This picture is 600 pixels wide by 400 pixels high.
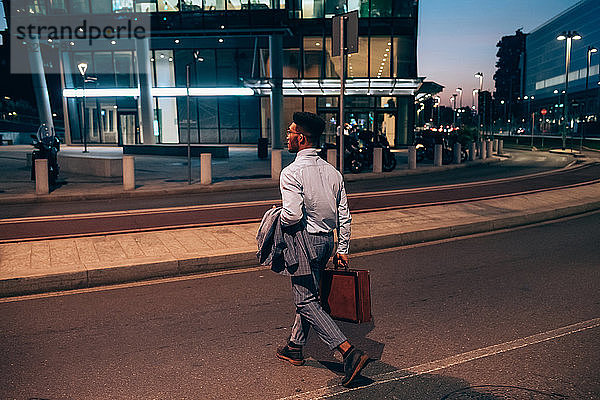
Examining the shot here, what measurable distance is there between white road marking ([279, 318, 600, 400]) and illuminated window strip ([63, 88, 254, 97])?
124 ft

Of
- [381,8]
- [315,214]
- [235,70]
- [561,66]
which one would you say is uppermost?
[561,66]

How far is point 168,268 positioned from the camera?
6.62 m

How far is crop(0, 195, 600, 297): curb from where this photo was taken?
19.7 ft

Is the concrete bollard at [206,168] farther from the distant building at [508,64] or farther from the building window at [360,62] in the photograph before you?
the distant building at [508,64]

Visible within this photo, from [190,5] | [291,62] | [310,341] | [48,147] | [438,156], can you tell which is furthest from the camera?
[291,62]

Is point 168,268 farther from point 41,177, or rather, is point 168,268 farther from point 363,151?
point 363,151

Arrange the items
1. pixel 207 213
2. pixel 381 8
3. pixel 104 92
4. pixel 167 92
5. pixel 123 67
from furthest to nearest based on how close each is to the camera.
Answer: pixel 123 67, pixel 104 92, pixel 167 92, pixel 381 8, pixel 207 213

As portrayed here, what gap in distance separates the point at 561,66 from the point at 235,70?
97129 millimetres

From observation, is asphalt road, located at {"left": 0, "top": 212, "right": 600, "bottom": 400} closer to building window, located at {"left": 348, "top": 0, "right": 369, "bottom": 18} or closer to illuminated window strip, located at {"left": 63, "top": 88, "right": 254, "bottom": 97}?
building window, located at {"left": 348, "top": 0, "right": 369, "bottom": 18}

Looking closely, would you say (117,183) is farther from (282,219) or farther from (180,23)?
(180,23)

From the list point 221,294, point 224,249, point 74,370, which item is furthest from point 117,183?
point 74,370

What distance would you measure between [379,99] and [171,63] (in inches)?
659

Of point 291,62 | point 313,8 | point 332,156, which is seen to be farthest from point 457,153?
point 313,8

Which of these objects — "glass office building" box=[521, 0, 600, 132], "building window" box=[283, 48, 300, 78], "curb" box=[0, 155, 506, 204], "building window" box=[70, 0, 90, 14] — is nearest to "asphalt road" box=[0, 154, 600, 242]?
"curb" box=[0, 155, 506, 204]
